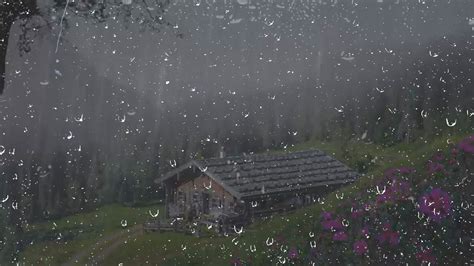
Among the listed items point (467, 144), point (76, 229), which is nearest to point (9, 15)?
point (76, 229)

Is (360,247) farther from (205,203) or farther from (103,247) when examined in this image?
(103,247)

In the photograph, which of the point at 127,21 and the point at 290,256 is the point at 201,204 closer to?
the point at 290,256

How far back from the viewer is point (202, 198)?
9.65 feet

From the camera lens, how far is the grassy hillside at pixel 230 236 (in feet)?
9.46

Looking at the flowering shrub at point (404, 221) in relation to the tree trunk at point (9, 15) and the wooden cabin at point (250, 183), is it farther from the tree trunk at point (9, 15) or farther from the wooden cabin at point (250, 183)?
the tree trunk at point (9, 15)

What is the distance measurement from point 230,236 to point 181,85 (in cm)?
68

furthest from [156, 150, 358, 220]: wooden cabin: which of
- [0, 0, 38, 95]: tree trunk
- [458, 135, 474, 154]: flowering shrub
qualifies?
[0, 0, 38, 95]: tree trunk

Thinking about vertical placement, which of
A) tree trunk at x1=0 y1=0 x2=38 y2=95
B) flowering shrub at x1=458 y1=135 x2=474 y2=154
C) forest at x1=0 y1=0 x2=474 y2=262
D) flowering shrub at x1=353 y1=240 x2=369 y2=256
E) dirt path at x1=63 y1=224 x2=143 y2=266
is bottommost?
flowering shrub at x1=353 y1=240 x2=369 y2=256

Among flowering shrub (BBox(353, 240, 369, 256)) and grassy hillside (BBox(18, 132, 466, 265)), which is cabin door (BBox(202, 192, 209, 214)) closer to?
grassy hillside (BBox(18, 132, 466, 265))

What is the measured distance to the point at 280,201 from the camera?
9.89ft

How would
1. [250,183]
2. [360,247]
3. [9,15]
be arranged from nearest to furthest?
[9,15] → [250,183] → [360,247]

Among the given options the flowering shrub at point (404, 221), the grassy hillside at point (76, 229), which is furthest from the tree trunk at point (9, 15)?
the flowering shrub at point (404, 221)

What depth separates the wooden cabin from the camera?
291 cm

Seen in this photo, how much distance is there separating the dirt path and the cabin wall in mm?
205
